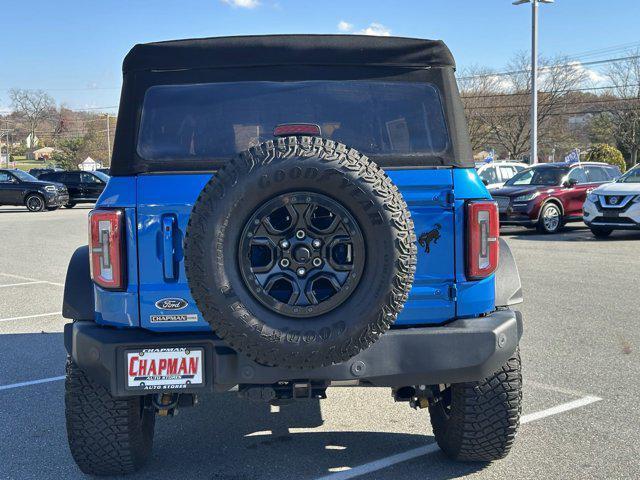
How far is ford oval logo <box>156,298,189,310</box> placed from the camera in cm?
328

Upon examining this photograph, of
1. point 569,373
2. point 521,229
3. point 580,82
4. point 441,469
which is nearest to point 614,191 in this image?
point 521,229

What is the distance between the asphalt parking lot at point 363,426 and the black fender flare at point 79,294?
0.88m

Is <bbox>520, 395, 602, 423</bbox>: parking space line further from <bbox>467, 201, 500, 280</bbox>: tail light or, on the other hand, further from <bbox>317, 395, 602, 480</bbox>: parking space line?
<bbox>467, 201, 500, 280</bbox>: tail light

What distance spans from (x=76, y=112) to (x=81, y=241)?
348 feet

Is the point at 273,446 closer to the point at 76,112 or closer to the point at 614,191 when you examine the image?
the point at 614,191

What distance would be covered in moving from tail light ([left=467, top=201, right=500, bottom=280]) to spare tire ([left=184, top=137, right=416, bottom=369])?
47 cm

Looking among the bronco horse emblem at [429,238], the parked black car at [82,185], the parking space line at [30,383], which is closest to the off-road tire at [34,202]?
the parked black car at [82,185]

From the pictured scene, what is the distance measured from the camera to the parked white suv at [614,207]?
14.6 metres

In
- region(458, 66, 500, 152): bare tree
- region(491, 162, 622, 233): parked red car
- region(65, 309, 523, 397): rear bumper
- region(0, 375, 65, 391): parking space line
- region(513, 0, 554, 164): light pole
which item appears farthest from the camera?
region(458, 66, 500, 152): bare tree

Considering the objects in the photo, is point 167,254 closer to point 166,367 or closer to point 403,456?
point 166,367

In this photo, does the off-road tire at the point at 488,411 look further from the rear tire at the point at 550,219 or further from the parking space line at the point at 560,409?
the rear tire at the point at 550,219

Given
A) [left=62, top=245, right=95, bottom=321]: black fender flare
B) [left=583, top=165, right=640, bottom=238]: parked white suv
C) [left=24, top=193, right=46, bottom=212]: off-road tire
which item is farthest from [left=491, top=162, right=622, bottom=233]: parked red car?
[left=24, top=193, right=46, bottom=212]: off-road tire

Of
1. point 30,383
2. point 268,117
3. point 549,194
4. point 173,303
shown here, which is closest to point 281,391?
point 173,303

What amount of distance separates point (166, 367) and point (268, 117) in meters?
1.26
